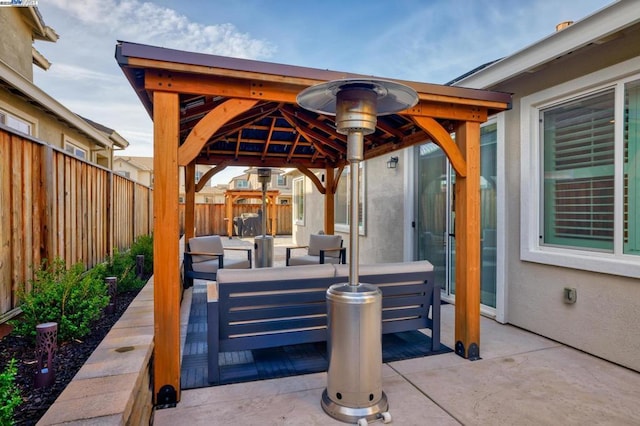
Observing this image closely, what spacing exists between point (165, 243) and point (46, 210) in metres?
1.66

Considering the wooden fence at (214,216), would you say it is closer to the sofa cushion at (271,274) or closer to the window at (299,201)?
the window at (299,201)

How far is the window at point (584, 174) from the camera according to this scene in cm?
297

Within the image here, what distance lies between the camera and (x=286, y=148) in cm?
656

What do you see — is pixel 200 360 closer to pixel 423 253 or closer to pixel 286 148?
pixel 423 253

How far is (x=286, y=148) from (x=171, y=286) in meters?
4.42

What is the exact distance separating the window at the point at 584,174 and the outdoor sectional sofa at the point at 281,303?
155 cm

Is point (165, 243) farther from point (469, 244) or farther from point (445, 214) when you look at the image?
point (445, 214)

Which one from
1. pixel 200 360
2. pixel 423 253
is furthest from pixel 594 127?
pixel 200 360

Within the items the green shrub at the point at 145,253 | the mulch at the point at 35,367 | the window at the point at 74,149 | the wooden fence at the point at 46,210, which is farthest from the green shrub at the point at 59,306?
the window at the point at 74,149

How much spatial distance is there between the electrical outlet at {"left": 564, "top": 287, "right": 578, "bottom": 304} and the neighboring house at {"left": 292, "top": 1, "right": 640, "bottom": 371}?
0.05 ft

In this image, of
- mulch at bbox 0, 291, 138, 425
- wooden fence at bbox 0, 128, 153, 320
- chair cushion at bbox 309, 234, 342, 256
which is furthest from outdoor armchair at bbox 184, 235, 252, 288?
mulch at bbox 0, 291, 138, 425

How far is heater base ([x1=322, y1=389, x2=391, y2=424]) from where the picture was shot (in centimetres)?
222

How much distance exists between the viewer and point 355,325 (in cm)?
221

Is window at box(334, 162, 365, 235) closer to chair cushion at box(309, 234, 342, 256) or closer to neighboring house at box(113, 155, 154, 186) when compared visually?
chair cushion at box(309, 234, 342, 256)
